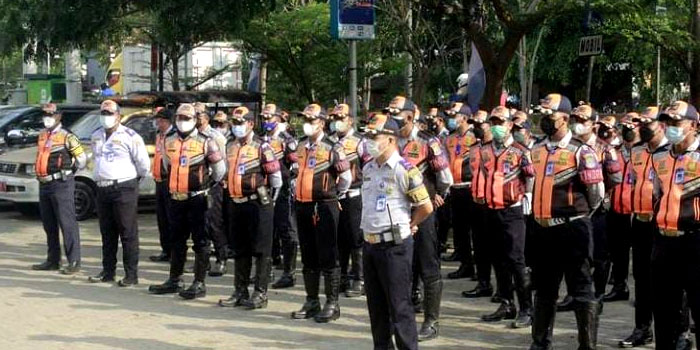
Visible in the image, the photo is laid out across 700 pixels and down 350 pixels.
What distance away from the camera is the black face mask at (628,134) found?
32.1 feet

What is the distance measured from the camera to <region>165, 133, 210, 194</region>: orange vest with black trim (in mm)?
10688

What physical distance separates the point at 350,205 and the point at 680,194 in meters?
3.90

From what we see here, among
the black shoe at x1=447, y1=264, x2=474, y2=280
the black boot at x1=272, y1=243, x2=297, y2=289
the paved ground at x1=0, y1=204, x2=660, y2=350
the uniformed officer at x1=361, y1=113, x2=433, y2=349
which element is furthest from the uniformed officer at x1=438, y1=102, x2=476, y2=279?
the uniformed officer at x1=361, y1=113, x2=433, y2=349

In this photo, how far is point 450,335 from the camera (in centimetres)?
904

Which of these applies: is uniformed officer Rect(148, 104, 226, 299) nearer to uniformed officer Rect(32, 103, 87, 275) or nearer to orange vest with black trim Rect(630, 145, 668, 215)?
uniformed officer Rect(32, 103, 87, 275)

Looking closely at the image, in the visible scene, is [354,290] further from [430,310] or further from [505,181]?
[505,181]

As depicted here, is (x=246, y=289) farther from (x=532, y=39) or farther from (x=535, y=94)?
(x=535, y=94)

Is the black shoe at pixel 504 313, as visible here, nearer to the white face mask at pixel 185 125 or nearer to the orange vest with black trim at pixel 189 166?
the orange vest with black trim at pixel 189 166

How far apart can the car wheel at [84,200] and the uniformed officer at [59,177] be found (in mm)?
4408

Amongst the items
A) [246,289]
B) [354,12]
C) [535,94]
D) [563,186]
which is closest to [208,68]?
[535,94]

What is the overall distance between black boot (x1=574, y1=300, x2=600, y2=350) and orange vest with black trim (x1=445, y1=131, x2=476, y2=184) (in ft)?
13.1

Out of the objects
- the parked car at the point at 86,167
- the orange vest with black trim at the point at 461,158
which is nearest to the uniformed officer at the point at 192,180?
the orange vest with black trim at the point at 461,158

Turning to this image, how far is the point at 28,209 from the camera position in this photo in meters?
Result: 18.7

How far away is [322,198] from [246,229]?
3.20 feet
